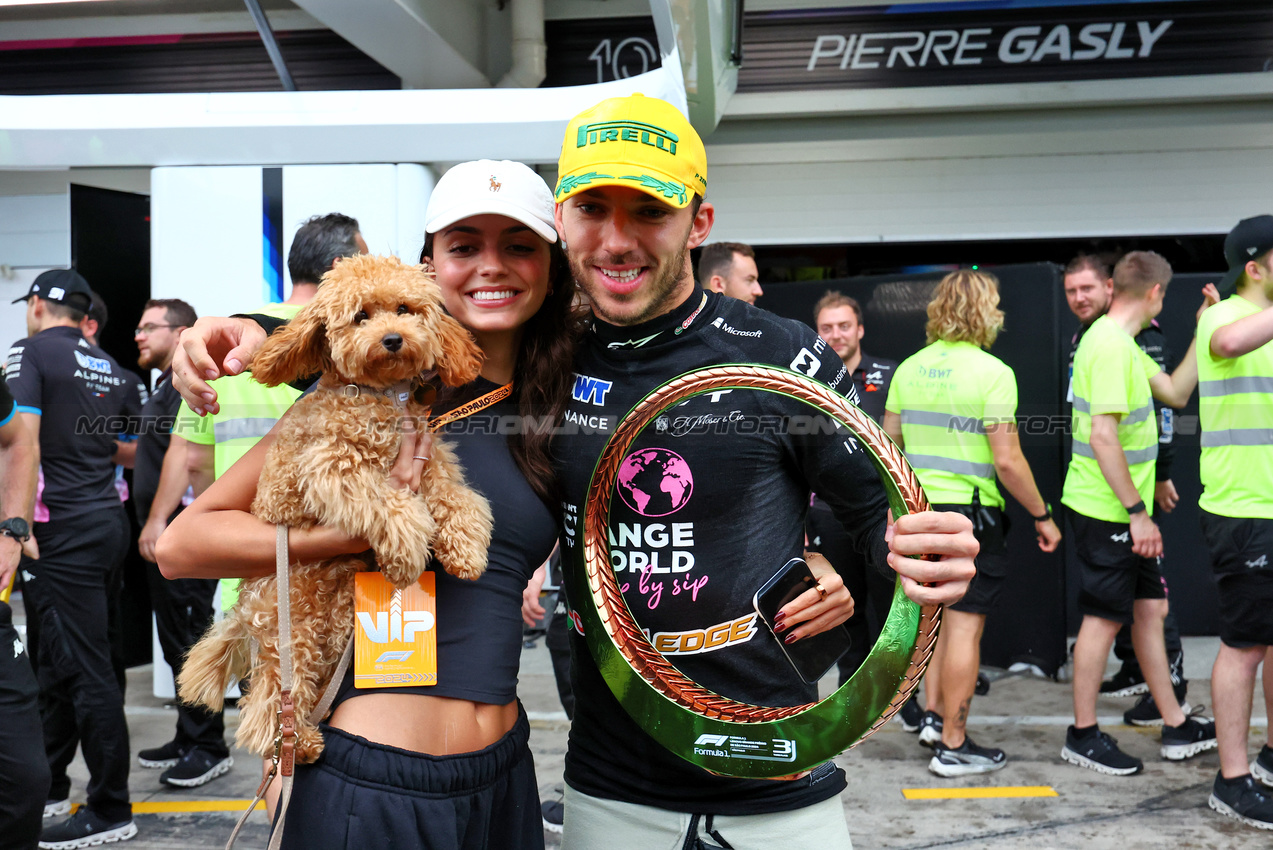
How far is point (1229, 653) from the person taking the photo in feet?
13.2

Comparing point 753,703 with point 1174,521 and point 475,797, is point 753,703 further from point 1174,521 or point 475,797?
point 1174,521

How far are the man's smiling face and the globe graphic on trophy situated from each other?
0.84 feet

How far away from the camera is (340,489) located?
1.55 metres

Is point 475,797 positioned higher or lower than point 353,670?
lower

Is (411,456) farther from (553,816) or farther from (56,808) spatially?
(56,808)

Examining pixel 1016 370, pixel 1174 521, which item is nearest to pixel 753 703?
pixel 1016 370

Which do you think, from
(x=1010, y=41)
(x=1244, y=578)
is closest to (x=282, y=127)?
(x=1244, y=578)

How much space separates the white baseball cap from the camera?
1.68 m

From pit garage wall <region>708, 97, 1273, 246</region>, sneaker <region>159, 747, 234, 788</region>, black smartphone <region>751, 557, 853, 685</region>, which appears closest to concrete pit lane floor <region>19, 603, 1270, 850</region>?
sneaker <region>159, 747, 234, 788</region>

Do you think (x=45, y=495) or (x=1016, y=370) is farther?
(x=1016, y=370)

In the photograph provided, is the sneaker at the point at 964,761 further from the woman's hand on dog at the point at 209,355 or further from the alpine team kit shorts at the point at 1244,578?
the woman's hand on dog at the point at 209,355

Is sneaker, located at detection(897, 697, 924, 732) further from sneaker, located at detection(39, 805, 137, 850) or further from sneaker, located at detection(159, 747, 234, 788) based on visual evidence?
sneaker, located at detection(39, 805, 137, 850)

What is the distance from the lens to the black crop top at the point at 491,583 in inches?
61.7

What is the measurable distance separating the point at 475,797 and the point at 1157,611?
433cm
